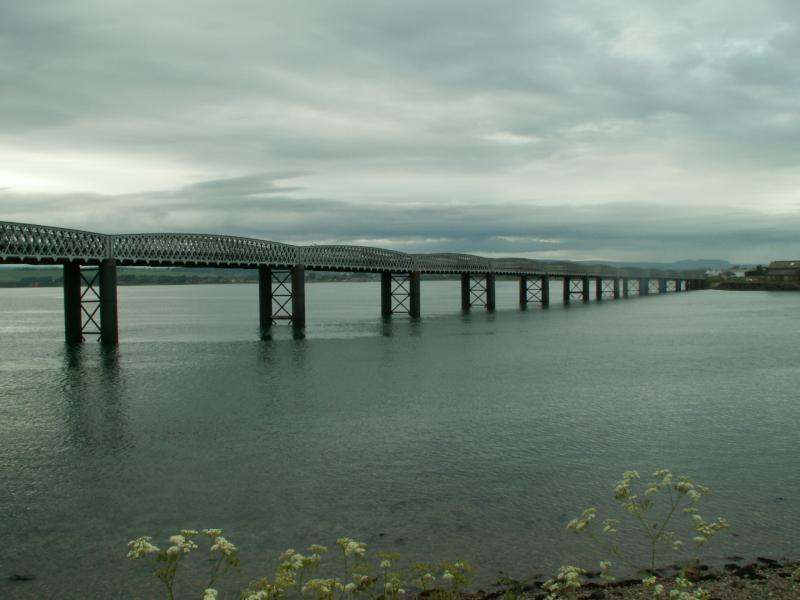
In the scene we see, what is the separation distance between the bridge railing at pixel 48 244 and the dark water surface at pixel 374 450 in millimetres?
9688

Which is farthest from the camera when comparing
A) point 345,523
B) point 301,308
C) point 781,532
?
point 301,308

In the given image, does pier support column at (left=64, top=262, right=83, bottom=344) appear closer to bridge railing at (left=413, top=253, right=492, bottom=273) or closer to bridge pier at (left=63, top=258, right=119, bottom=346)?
bridge pier at (left=63, top=258, right=119, bottom=346)

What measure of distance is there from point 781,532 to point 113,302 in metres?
67.4

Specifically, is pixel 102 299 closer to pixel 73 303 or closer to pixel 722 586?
pixel 73 303

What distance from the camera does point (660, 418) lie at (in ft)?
122

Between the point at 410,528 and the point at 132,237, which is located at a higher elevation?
the point at 132,237

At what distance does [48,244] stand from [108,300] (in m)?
7.92

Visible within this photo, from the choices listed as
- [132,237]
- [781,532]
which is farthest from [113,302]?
[781,532]

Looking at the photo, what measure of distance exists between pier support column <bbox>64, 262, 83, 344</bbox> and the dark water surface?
1178 cm

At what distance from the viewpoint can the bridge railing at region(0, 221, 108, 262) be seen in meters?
65.8

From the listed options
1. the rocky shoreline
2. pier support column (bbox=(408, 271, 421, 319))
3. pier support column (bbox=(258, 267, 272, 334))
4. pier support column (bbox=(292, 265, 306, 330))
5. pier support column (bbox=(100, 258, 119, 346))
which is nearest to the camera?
the rocky shoreline

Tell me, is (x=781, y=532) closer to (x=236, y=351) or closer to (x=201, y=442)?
(x=201, y=442)

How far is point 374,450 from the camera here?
101ft

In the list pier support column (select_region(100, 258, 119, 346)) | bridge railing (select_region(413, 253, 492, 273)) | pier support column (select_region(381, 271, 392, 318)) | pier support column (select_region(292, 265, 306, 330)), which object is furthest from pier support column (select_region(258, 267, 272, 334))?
bridge railing (select_region(413, 253, 492, 273))
